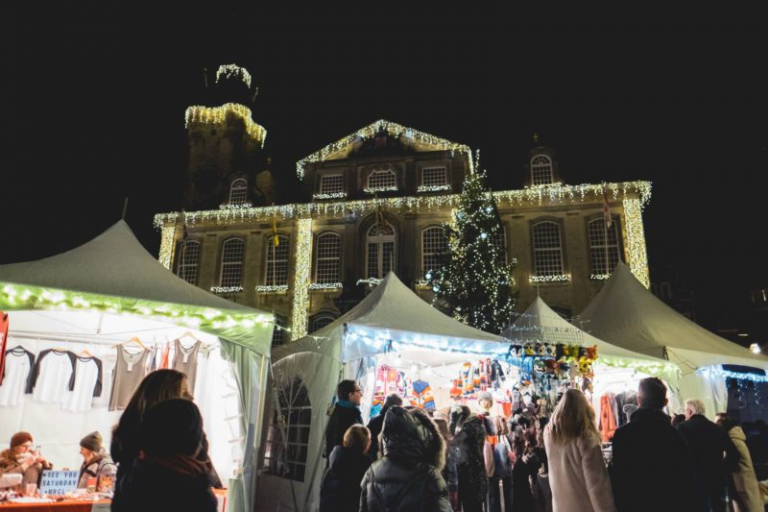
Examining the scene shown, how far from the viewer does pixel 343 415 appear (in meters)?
5.51

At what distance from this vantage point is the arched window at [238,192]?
24062 millimetres

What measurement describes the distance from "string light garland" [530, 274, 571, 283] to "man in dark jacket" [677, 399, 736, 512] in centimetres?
1523

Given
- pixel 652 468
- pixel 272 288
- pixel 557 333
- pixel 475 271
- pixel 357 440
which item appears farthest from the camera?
pixel 272 288

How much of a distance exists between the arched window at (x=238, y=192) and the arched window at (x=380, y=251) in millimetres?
6451

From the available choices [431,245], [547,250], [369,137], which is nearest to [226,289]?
[431,245]

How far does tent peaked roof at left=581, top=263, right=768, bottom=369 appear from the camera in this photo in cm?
1055

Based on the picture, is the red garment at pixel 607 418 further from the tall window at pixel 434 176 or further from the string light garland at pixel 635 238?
the tall window at pixel 434 176

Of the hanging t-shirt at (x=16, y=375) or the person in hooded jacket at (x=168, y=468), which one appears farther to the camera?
the hanging t-shirt at (x=16, y=375)

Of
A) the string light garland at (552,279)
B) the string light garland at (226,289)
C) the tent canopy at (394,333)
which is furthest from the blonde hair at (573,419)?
the string light garland at (226,289)

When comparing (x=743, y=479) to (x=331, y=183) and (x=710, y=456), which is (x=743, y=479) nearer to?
(x=710, y=456)

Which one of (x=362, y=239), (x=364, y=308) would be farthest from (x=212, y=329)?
(x=362, y=239)

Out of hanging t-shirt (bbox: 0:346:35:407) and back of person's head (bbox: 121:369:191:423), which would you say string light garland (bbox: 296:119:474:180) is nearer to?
hanging t-shirt (bbox: 0:346:35:407)

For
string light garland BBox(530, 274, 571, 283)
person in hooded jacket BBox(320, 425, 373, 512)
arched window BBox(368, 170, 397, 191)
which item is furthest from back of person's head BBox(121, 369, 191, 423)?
arched window BBox(368, 170, 397, 191)

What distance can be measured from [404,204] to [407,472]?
1968 centimetres
